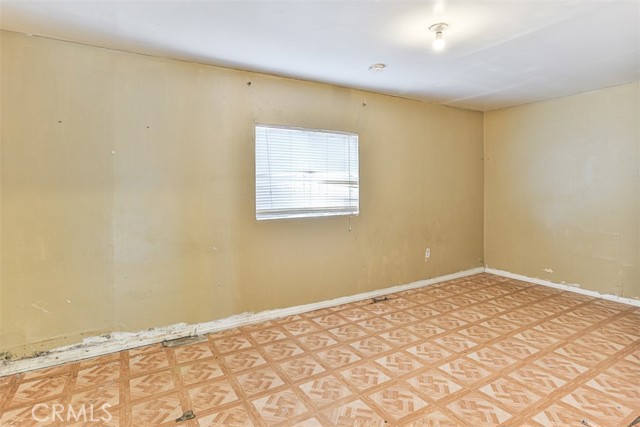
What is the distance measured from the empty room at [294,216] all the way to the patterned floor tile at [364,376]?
19 mm

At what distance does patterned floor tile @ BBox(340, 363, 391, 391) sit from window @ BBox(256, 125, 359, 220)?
5.26 feet

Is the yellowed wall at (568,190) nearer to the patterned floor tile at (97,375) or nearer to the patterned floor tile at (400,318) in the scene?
the patterned floor tile at (400,318)

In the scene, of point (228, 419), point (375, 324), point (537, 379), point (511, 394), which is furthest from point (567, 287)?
point (228, 419)

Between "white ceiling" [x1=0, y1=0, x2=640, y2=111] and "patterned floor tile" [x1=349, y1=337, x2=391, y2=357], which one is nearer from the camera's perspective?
"white ceiling" [x1=0, y1=0, x2=640, y2=111]

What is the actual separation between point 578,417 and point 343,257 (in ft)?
7.86

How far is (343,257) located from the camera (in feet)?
12.9

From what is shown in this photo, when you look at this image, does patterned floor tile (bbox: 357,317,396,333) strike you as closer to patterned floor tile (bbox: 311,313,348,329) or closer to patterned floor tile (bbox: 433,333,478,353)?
patterned floor tile (bbox: 311,313,348,329)

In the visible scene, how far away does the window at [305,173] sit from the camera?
340 cm

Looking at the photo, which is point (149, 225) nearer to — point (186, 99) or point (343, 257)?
point (186, 99)

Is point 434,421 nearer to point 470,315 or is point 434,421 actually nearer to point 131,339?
point 470,315

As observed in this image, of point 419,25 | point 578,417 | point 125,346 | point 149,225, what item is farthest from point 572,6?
point 125,346

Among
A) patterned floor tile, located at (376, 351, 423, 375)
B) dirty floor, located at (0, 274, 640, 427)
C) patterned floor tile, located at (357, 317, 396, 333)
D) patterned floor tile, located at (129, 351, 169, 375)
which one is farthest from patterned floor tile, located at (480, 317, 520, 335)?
patterned floor tile, located at (129, 351, 169, 375)

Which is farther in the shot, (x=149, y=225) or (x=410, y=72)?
(x=410, y=72)

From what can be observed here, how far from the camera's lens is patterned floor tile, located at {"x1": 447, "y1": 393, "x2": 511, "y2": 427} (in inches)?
76.0
